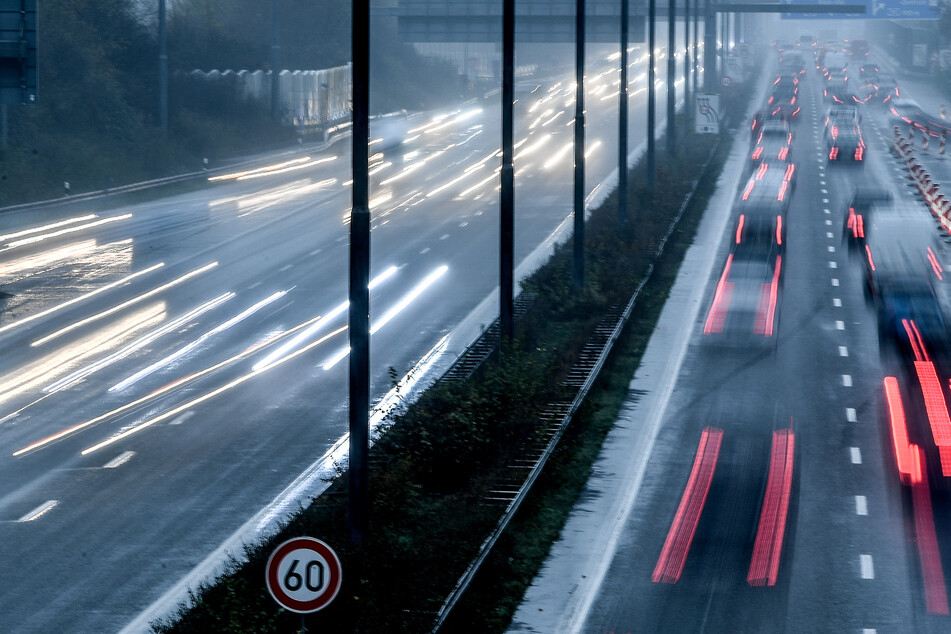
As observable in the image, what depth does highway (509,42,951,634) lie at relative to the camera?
655 inches

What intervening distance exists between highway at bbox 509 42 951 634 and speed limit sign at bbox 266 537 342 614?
4.83 metres

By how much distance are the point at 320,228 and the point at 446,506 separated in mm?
30881

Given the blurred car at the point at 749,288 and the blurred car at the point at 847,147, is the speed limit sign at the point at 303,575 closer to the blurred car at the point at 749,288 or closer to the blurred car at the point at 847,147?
the blurred car at the point at 749,288

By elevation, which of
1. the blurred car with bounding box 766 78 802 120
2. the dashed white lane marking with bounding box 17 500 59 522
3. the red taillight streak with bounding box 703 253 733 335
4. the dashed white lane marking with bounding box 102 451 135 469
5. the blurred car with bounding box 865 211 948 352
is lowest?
the dashed white lane marking with bounding box 17 500 59 522

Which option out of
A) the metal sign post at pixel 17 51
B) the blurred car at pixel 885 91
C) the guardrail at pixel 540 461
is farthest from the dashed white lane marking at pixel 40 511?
the blurred car at pixel 885 91

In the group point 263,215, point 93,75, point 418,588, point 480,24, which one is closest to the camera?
point 418,588

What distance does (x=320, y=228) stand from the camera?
49.0 metres

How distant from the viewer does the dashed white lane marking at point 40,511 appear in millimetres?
19594

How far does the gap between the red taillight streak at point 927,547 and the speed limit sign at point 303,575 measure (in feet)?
26.9

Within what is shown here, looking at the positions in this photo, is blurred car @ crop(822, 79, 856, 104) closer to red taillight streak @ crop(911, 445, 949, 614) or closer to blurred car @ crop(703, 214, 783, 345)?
blurred car @ crop(703, 214, 783, 345)

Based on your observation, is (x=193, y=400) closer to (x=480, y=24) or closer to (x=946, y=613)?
(x=946, y=613)

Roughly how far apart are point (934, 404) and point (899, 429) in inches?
53.7

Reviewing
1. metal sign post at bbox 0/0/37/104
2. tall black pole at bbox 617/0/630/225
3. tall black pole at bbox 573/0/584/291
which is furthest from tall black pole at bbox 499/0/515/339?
metal sign post at bbox 0/0/37/104

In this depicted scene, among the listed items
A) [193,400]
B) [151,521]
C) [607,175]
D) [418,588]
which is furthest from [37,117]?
[418,588]
